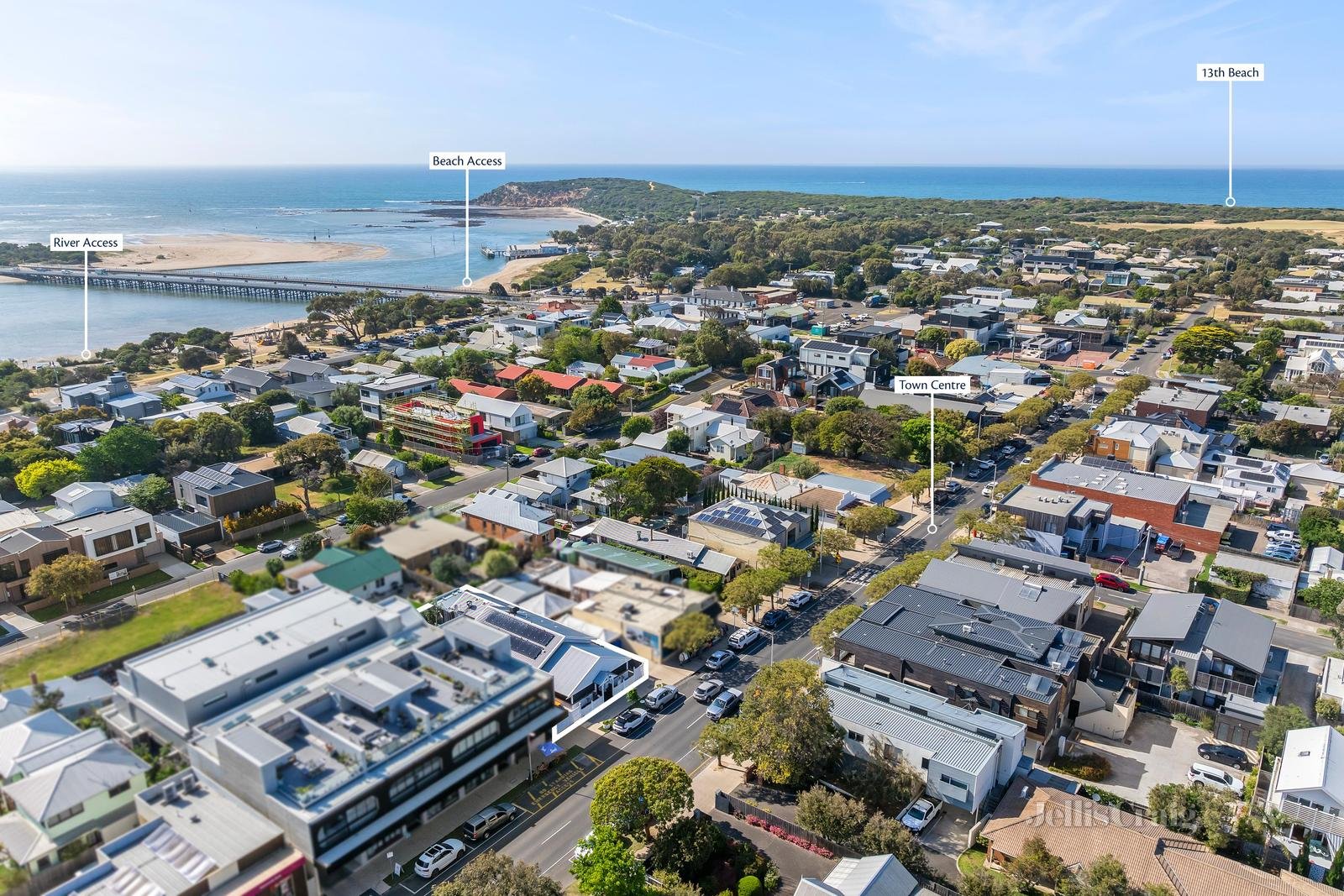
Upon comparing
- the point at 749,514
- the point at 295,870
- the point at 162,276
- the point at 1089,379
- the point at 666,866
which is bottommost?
the point at 666,866

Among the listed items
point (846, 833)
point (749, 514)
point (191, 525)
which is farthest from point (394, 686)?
point (191, 525)

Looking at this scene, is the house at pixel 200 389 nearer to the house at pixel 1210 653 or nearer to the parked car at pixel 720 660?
the parked car at pixel 720 660

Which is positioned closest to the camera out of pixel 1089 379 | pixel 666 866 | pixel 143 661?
pixel 143 661

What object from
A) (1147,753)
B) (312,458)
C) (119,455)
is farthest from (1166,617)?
(119,455)

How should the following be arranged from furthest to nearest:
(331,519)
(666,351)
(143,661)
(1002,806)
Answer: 1. (666,351)
2. (331,519)
3. (1002,806)
4. (143,661)

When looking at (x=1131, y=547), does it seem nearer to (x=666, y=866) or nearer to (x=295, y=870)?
(x=666, y=866)

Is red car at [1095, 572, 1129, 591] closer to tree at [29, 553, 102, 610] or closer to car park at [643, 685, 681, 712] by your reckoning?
car park at [643, 685, 681, 712]

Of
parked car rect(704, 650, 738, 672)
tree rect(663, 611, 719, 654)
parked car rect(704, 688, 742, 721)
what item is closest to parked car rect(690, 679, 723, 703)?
parked car rect(704, 688, 742, 721)
